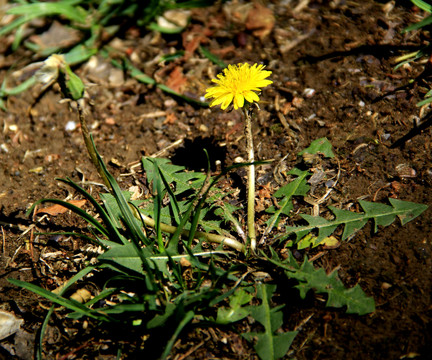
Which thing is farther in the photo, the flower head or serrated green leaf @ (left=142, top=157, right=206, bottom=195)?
serrated green leaf @ (left=142, top=157, right=206, bottom=195)

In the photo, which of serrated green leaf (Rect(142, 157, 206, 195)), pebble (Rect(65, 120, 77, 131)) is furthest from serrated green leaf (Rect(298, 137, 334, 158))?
pebble (Rect(65, 120, 77, 131))

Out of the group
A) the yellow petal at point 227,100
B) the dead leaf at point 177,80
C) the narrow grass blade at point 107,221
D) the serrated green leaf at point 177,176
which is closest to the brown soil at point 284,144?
the dead leaf at point 177,80

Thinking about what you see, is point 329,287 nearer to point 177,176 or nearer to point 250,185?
point 250,185

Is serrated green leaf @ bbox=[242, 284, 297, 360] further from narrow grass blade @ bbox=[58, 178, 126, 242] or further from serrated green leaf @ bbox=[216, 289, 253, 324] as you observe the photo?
narrow grass blade @ bbox=[58, 178, 126, 242]

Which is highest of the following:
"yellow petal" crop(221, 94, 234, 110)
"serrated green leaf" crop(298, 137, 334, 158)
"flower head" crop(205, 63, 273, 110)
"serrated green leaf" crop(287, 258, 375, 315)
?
"flower head" crop(205, 63, 273, 110)

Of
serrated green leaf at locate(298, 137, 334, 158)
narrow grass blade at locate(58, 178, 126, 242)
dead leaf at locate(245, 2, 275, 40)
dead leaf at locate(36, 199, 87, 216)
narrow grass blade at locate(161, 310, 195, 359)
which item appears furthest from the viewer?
dead leaf at locate(245, 2, 275, 40)

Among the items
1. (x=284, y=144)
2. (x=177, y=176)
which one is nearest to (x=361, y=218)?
(x=284, y=144)
